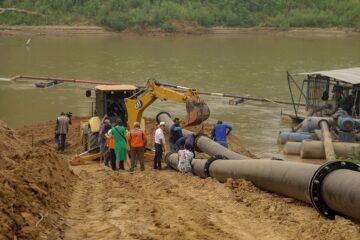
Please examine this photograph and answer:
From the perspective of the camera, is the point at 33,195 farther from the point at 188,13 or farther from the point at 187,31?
the point at 188,13

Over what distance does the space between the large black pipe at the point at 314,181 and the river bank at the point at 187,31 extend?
6776 cm

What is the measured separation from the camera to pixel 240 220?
31.6ft

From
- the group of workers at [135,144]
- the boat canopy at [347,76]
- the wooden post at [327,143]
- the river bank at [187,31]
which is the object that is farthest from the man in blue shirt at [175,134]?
the river bank at [187,31]

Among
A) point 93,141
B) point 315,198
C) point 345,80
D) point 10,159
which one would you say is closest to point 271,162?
point 315,198

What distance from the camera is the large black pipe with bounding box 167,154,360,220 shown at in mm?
8914

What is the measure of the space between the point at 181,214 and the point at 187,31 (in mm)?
73265

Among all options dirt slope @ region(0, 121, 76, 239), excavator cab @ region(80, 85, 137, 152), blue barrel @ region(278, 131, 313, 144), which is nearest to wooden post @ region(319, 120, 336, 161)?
blue barrel @ region(278, 131, 313, 144)

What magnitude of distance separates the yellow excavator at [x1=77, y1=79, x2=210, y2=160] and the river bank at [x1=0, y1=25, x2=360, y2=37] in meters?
59.0

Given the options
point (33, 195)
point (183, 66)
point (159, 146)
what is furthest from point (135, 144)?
point (183, 66)

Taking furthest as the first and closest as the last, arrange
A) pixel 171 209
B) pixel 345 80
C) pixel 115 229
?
pixel 345 80 → pixel 171 209 → pixel 115 229

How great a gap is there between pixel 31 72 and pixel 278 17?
4490cm

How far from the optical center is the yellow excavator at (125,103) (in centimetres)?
1842

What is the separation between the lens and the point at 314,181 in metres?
9.44

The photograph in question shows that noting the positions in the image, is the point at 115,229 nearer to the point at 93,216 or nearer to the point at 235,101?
the point at 93,216
